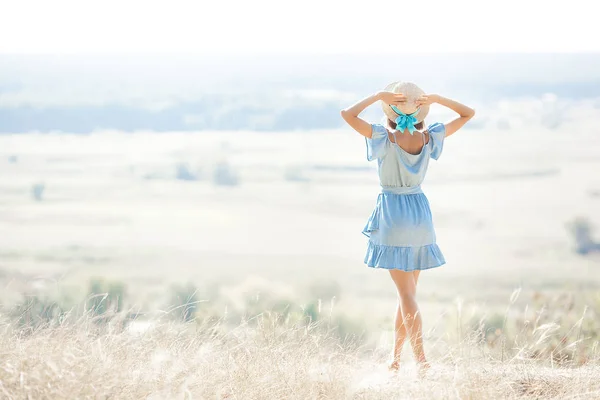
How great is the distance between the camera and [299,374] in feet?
16.5

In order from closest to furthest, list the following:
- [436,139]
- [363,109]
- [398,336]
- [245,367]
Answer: [245,367] < [363,109] < [436,139] < [398,336]

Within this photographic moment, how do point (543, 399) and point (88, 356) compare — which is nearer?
point (88, 356)

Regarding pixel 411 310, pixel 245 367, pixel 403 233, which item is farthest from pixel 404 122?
pixel 245 367

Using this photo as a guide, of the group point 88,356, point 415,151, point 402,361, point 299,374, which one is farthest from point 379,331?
point 88,356

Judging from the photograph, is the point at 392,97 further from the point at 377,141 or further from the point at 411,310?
the point at 411,310

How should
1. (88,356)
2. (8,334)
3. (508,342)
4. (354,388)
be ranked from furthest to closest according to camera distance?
(508,342), (8,334), (354,388), (88,356)

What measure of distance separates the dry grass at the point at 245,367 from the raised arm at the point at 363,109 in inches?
46.9

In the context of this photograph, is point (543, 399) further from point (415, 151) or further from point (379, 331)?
point (415, 151)

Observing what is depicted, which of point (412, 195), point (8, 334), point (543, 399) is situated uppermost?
point (412, 195)

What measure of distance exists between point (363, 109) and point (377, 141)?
0.20 m

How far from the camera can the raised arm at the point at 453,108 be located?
17.4 feet

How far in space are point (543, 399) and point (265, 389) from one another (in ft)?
5.10

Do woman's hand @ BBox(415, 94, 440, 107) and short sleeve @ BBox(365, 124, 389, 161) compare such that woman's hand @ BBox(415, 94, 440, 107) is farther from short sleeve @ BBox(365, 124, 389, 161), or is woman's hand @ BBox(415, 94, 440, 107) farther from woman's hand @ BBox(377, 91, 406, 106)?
short sleeve @ BBox(365, 124, 389, 161)

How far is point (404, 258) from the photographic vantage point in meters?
5.26
